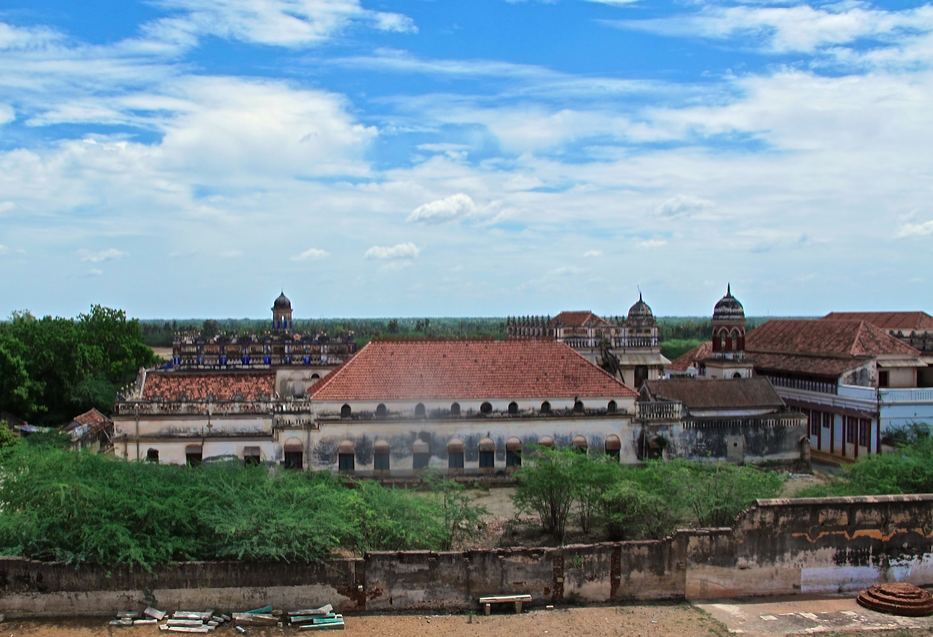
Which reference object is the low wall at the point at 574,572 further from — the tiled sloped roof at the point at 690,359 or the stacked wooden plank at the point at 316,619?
the tiled sloped roof at the point at 690,359

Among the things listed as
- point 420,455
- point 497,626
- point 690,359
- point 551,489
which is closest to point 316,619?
point 497,626

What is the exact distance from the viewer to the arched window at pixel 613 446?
35750mm

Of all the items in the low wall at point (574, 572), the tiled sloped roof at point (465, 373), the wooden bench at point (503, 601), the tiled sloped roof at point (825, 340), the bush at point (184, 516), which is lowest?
the wooden bench at point (503, 601)

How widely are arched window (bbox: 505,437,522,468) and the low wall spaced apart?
1287 centimetres

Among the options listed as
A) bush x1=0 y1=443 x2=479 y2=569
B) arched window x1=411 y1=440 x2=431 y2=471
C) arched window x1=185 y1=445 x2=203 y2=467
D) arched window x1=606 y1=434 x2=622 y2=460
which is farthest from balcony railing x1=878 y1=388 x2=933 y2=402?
arched window x1=185 y1=445 x2=203 y2=467

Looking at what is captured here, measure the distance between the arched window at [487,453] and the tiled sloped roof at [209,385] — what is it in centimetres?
1023

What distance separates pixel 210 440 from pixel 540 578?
1835 centimetres

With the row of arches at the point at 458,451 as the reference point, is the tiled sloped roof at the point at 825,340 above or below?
above

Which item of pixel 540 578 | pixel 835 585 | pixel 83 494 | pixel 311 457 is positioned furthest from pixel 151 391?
pixel 835 585

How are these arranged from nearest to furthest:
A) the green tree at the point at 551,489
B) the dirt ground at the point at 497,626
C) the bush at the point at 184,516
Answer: the dirt ground at the point at 497,626
the bush at the point at 184,516
the green tree at the point at 551,489

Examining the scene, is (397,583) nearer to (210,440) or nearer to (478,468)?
(478,468)

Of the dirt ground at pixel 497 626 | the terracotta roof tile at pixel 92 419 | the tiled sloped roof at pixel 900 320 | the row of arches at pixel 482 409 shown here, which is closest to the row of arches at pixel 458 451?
the row of arches at pixel 482 409

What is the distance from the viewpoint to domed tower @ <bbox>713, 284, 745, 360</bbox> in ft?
149

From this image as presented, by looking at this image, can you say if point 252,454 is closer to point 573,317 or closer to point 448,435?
point 448,435
